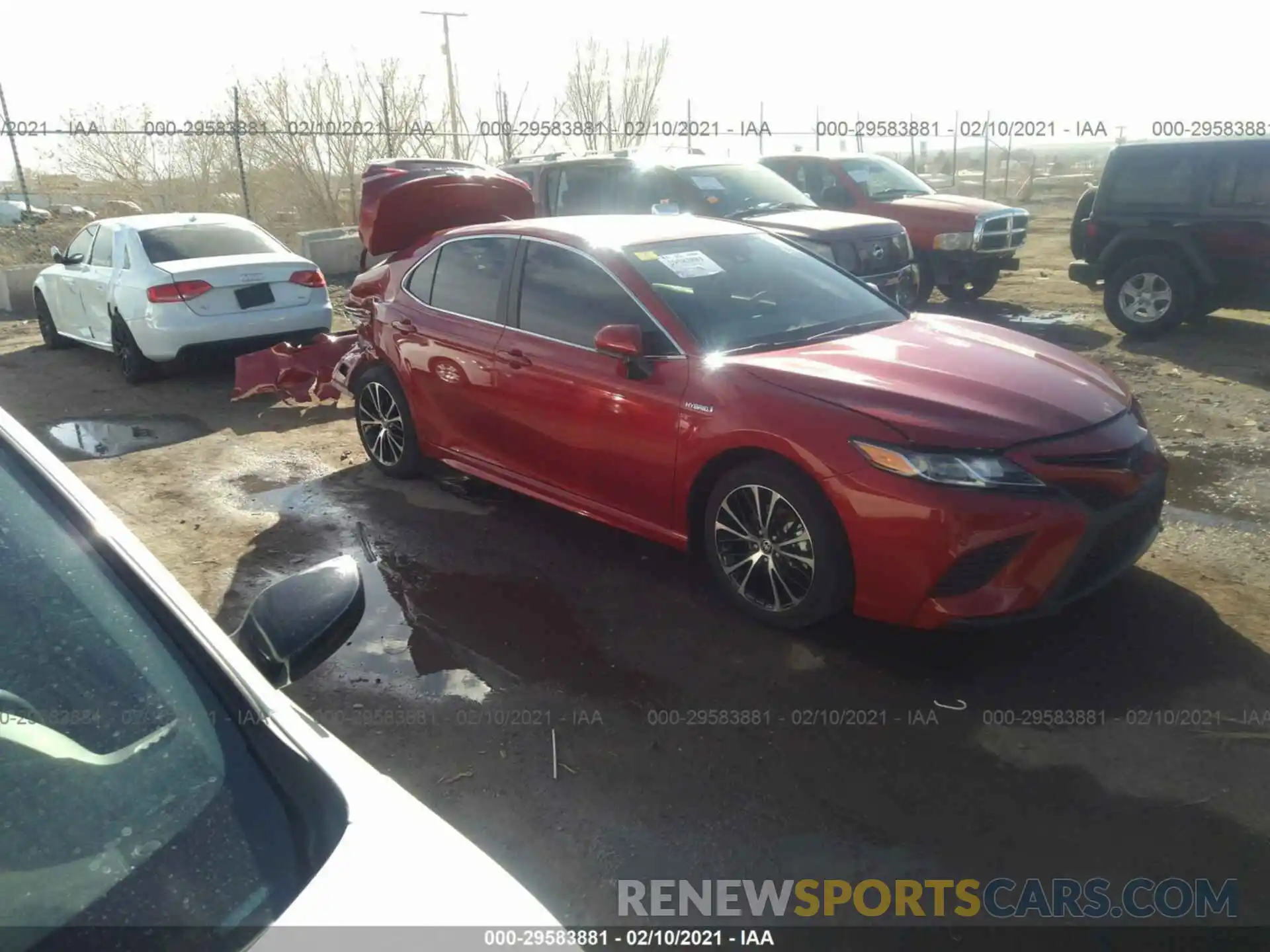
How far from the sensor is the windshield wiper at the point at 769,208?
412 inches

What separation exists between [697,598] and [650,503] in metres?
0.50

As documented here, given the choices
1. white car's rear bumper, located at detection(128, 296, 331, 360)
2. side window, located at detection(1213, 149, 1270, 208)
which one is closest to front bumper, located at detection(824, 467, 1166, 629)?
side window, located at detection(1213, 149, 1270, 208)

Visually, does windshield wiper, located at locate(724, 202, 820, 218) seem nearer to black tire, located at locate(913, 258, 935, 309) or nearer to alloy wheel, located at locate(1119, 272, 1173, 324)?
black tire, located at locate(913, 258, 935, 309)

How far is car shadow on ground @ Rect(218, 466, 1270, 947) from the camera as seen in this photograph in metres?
2.92

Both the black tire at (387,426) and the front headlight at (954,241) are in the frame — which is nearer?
the black tire at (387,426)

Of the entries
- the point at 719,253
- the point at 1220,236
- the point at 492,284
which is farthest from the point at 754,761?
the point at 1220,236

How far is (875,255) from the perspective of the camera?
9.71 metres

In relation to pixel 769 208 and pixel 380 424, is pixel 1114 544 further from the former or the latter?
pixel 769 208

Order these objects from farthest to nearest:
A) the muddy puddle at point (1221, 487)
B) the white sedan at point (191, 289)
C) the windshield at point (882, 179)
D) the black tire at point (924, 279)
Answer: the windshield at point (882, 179), the black tire at point (924, 279), the white sedan at point (191, 289), the muddy puddle at point (1221, 487)

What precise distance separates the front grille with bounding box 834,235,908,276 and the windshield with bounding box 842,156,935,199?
239 centimetres

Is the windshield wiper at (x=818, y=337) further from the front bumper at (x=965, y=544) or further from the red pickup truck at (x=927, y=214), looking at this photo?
the red pickup truck at (x=927, y=214)

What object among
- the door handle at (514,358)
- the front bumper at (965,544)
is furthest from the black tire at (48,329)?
the front bumper at (965,544)

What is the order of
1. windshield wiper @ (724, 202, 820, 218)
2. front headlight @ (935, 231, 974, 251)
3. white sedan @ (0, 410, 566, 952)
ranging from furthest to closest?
→ front headlight @ (935, 231, 974, 251) → windshield wiper @ (724, 202, 820, 218) → white sedan @ (0, 410, 566, 952)

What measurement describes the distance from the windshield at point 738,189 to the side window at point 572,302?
566cm
